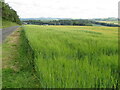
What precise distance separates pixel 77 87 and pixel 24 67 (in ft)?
8.10

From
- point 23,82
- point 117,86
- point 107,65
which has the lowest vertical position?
point 23,82

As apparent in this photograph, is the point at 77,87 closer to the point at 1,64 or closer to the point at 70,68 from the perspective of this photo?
the point at 70,68

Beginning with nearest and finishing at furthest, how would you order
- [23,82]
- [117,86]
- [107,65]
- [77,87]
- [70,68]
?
[77,87]
[117,86]
[70,68]
[107,65]
[23,82]

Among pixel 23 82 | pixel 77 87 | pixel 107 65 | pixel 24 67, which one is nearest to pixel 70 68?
pixel 77 87

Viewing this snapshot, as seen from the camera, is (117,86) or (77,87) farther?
(117,86)

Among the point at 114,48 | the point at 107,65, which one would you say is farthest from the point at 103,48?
the point at 107,65

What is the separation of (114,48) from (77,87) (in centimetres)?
252

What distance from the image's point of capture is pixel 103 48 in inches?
177

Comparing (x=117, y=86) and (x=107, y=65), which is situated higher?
(x=107, y=65)

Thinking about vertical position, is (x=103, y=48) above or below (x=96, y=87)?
above

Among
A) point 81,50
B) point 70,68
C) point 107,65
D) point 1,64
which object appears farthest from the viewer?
point 1,64

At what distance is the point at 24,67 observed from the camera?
14.5 feet

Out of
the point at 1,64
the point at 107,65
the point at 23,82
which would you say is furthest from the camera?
the point at 1,64

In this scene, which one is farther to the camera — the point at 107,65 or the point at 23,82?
the point at 23,82
